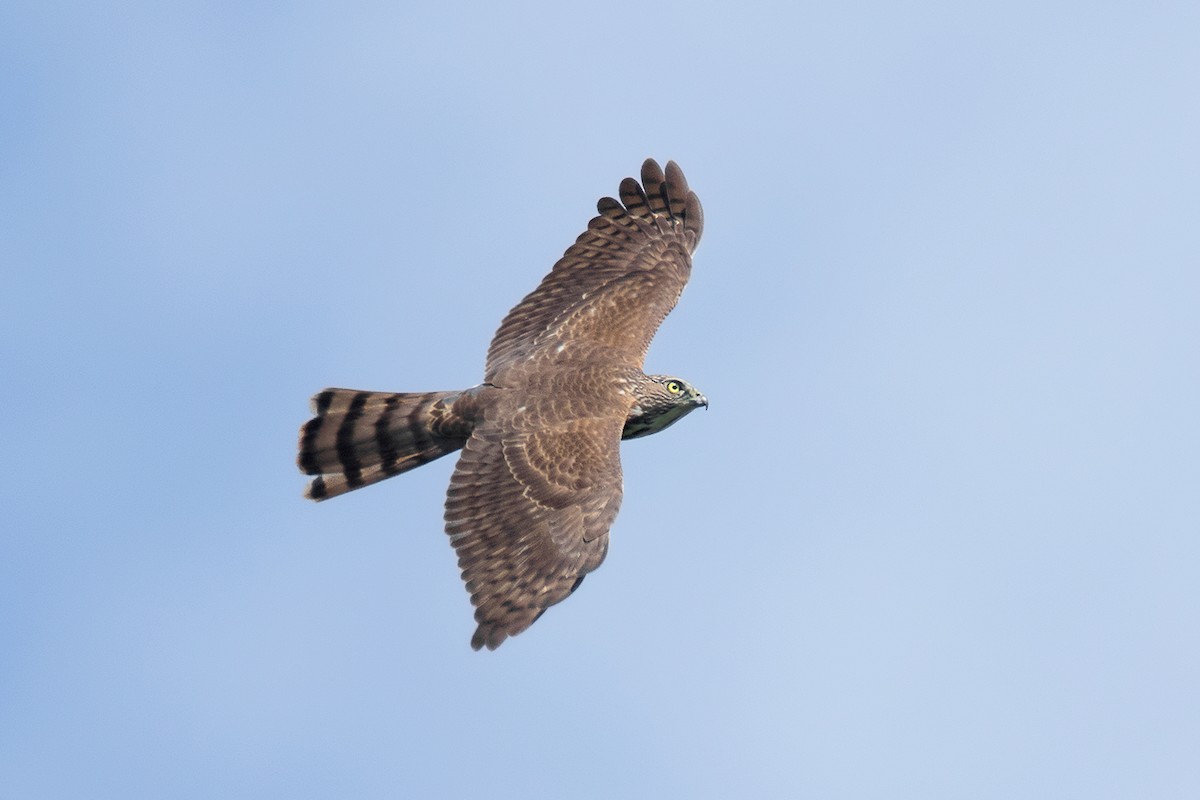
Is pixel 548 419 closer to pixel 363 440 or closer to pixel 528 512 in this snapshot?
pixel 528 512

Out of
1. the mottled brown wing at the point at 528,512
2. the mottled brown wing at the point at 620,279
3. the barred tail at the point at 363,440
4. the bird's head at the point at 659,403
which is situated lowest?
the mottled brown wing at the point at 528,512

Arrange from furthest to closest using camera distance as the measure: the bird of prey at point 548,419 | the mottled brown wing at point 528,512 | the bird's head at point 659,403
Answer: the bird's head at point 659,403, the bird of prey at point 548,419, the mottled brown wing at point 528,512

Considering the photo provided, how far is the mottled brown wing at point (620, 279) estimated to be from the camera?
1861cm

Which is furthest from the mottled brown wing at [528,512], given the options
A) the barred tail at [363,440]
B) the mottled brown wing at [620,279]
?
the mottled brown wing at [620,279]

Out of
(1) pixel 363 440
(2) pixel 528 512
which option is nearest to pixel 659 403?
(2) pixel 528 512

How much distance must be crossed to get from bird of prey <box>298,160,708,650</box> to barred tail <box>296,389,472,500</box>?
14 millimetres

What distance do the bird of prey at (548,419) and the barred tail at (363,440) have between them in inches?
0.6

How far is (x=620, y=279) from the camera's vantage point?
63.5 feet

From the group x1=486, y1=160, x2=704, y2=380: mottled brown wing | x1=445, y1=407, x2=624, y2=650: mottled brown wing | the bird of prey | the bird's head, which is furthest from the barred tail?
the bird's head

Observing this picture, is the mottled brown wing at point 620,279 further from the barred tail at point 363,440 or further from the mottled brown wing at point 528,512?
the mottled brown wing at point 528,512

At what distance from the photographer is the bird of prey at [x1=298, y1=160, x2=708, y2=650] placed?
16000mm

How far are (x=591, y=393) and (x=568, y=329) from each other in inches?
54.4

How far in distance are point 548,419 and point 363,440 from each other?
2082 mm

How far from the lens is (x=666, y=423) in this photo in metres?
18.1
